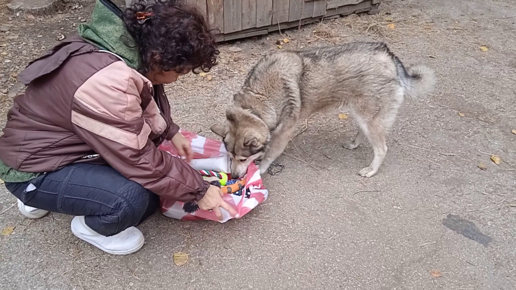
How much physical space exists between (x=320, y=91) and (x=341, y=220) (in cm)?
99

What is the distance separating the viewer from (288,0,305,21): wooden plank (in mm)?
5516

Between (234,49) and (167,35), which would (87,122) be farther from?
(234,49)

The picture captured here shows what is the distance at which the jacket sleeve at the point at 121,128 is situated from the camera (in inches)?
84.7

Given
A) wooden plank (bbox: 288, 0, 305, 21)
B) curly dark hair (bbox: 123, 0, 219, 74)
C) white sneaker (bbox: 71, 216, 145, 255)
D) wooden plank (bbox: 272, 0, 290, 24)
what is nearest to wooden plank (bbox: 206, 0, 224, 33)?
wooden plank (bbox: 272, 0, 290, 24)

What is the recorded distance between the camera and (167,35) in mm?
2295

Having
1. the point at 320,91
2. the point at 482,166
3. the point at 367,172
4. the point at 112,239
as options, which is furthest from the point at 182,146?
the point at 482,166

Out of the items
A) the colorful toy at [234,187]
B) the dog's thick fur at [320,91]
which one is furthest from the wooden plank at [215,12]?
the colorful toy at [234,187]

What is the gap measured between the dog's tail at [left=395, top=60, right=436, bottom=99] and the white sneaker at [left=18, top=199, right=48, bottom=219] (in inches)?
109

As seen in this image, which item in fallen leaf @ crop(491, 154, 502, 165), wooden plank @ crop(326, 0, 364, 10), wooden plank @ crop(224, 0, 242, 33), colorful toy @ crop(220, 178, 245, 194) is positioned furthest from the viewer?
wooden plank @ crop(326, 0, 364, 10)

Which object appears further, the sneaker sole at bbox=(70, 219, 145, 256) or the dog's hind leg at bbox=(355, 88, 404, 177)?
the dog's hind leg at bbox=(355, 88, 404, 177)

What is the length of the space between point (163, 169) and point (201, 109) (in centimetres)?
192

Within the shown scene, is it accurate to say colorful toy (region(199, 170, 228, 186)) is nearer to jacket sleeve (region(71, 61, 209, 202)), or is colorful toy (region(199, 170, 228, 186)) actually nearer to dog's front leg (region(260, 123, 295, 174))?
dog's front leg (region(260, 123, 295, 174))

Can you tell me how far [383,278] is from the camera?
2711 mm

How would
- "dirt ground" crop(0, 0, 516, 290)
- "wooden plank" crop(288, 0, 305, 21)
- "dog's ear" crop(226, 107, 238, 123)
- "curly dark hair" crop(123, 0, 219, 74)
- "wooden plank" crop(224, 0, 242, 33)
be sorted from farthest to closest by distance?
"wooden plank" crop(288, 0, 305, 21) → "wooden plank" crop(224, 0, 242, 33) → "dog's ear" crop(226, 107, 238, 123) → "dirt ground" crop(0, 0, 516, 290) → "curly dark hair" crop(123, 0, 219, 74)
